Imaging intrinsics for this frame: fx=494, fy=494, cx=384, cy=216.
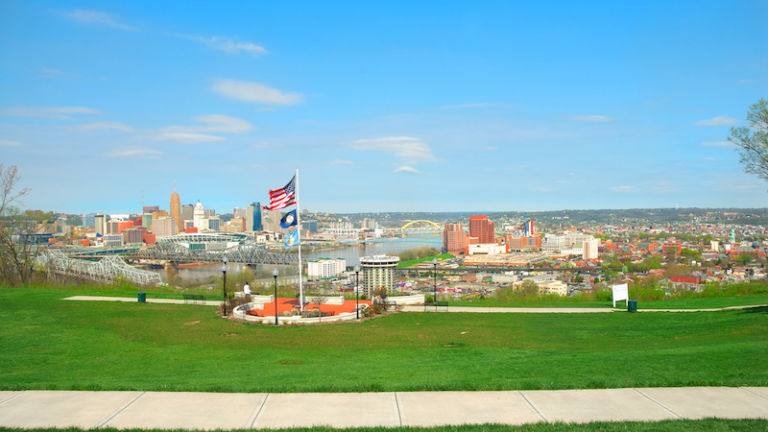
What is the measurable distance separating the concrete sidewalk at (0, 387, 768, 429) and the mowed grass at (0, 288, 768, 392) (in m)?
0.34

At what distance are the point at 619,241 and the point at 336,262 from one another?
56519mm

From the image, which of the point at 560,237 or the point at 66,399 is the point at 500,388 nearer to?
the point at 66,399

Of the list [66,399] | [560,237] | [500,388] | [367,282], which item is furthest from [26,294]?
[560,237]

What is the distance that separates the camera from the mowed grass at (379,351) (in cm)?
773

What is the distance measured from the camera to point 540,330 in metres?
14.8

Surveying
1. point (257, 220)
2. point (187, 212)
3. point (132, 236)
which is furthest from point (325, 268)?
point (187, 212)

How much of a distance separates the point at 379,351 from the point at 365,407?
491cm

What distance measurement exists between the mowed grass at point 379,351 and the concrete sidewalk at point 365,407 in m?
0.34

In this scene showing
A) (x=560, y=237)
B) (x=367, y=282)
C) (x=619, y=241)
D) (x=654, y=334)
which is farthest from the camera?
(x=560, y=237)

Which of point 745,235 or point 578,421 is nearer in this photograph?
point 578,421

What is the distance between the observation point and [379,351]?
37.3 ft

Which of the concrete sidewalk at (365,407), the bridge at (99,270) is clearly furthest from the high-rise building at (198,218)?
the concrete sidewalk at (365,407)

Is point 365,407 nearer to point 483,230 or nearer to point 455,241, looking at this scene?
point 455,241

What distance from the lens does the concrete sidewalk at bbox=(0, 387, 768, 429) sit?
597 cm
